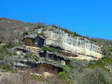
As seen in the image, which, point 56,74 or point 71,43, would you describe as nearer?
point 56,74

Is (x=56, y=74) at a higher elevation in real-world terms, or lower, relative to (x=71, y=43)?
lower

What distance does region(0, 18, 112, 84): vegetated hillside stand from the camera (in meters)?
27.2

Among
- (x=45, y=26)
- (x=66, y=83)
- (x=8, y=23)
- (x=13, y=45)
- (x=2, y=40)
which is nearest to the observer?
(x=66, y=83)

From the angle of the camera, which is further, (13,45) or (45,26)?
(45,26)

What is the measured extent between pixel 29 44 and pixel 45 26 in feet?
19.6

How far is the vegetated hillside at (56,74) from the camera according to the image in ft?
89.3

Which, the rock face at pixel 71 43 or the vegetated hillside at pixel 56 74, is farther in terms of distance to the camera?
the rock face at pixel 71 43

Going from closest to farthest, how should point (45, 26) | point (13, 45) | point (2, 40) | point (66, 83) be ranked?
point (66, 83)
point (13, 45)
point (2, 40)
point (45, 26)

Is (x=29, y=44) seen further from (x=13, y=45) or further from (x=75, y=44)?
(x=75, y=44)

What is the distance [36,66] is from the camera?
3881 cm

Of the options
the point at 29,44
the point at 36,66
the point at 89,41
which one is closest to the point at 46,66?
the point at 36,66

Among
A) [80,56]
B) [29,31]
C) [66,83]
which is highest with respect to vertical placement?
[29,31]

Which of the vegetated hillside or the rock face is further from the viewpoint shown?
the rock face

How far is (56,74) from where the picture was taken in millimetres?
38219
